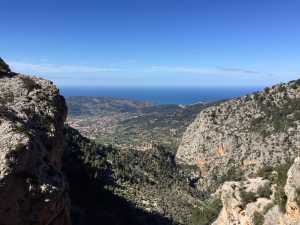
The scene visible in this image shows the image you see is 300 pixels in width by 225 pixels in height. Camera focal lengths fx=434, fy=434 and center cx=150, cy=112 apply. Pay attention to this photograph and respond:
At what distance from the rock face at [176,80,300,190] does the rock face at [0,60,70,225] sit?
9475 centimetres

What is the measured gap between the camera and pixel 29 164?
20.7 m

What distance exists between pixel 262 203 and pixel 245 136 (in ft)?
305

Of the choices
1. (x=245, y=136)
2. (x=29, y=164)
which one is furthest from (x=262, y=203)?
(x=245, y=136)

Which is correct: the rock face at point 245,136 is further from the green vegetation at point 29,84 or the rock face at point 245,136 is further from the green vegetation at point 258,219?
the green vegetation at point 29,84

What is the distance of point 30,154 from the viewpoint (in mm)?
21000

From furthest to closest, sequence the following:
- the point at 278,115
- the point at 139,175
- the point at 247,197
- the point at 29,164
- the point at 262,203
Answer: the point at 278,115 < the point at 139,175 < the point at 247,197 < the point at 262,203 < the point at 29,164

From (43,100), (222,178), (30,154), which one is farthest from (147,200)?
(30,154)

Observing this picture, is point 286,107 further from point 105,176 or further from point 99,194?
point 99,194

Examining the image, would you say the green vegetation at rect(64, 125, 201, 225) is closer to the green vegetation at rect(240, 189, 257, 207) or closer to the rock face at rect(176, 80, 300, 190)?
the rock face at rect(176, 80, 300, 190)

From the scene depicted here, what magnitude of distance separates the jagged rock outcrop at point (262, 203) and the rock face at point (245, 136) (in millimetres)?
65758

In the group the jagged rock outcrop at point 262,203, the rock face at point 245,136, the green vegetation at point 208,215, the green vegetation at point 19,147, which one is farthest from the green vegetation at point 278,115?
the green vegetation at point 19,147

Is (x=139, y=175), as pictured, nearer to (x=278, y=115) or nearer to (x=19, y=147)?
(x=278, y=115)

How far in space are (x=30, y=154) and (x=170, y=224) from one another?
60.1 m

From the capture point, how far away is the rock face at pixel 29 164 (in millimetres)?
19266
